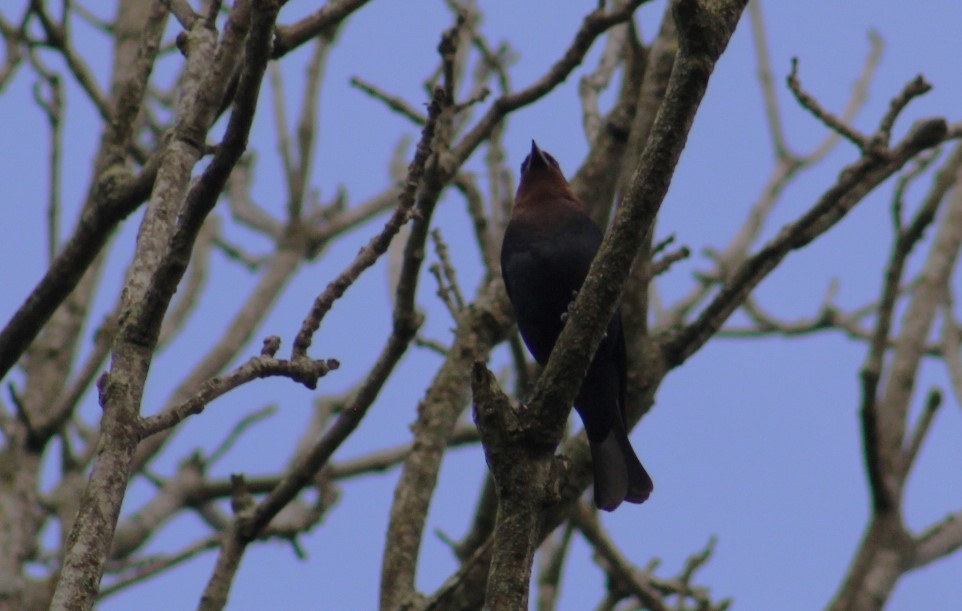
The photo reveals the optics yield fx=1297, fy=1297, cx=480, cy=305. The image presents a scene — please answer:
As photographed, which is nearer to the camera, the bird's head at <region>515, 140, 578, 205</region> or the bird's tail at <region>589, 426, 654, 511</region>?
the bird's tail at <region>589, 426, 654, 511</region>

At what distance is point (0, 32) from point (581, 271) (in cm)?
390

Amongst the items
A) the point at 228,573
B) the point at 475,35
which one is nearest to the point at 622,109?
the point at 475,35

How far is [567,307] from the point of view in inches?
201

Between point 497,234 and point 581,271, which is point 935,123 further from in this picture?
point 497,234

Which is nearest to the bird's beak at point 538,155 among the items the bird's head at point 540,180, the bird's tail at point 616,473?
the bird's head at point 540,180

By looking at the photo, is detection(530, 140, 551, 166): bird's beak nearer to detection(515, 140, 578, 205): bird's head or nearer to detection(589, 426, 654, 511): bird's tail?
detection(515, 140, 578, 205): bird's head

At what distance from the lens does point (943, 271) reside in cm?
627

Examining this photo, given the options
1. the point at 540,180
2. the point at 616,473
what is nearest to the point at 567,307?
the point at 616,473

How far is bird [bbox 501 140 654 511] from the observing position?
4875 millimetres

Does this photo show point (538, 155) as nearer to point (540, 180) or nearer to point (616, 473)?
point (540, 180)

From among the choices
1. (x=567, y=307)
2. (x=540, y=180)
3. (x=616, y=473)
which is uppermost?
(x=540, y=180)

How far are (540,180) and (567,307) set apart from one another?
1058mm

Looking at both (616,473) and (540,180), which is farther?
(540,180)

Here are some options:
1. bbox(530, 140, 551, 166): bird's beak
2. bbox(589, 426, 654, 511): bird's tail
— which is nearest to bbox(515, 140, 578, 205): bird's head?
bbox(530, 140, 551, 166): bird's beak
